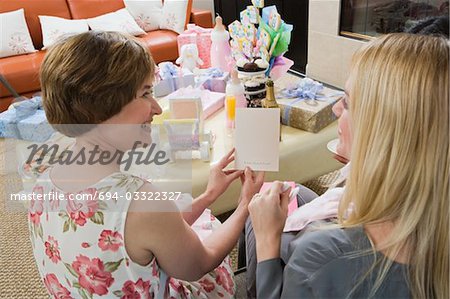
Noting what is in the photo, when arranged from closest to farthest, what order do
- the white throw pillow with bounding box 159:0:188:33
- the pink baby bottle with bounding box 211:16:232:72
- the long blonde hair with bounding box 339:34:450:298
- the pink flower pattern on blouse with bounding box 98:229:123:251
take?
the long blonde hair with bounding box 339:34:450:298, the pink flower pattern on blouse with bounding box 98:229:123:251, the pink baby bottle with bounding box 211:16:232:72, the white throw pillow with bounding box 159:0:188:33

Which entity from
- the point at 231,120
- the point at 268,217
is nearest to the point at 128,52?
the point at 268,217

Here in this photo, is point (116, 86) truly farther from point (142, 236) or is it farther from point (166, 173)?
point (166, 173)

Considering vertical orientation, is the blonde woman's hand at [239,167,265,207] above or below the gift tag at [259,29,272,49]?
below

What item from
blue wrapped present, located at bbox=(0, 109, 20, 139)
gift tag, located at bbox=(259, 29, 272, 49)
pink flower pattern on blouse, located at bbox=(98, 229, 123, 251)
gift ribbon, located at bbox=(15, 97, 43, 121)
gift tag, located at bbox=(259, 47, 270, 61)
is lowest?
blue wrapped present, located at bbox=(0, 109, 20, 139)

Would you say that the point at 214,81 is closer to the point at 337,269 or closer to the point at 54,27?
the point at 337,269

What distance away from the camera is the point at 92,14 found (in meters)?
3.59

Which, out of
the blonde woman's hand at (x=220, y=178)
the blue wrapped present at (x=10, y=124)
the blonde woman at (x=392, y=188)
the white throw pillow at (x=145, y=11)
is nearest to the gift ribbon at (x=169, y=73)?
the blue wrapped present at (x=10, y=124)

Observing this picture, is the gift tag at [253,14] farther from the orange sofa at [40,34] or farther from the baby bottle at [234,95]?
the orange sofa at [40,34]

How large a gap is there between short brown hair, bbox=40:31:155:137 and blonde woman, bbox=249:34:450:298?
1.42 ft

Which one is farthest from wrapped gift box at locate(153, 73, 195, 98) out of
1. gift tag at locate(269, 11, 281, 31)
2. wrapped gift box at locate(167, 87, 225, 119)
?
gift tag at locate(269, 11, 281, 31)

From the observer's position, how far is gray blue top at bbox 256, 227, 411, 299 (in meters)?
0.71

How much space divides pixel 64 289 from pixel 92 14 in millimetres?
3148

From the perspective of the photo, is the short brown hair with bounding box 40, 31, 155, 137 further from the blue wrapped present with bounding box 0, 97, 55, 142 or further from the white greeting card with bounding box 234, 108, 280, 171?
the blue wrapped present with bounding box 0, 97, 55, 142

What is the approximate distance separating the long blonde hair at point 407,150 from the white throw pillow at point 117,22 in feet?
10.3
